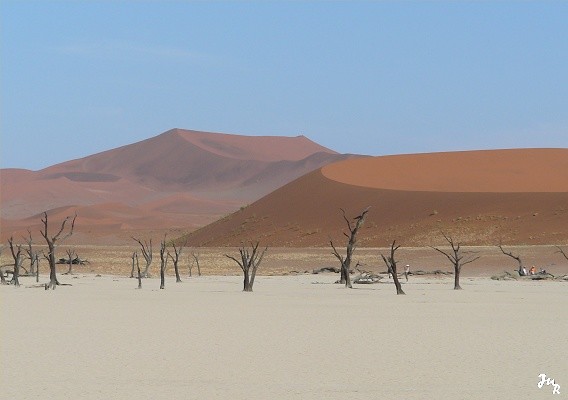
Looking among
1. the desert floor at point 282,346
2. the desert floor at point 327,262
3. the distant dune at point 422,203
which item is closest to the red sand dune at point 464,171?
the distant dune at point 422,203

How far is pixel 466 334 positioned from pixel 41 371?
7.88m

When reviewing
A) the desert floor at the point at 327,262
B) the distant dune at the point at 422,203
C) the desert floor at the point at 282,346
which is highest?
the distant dune at the point at 422,203

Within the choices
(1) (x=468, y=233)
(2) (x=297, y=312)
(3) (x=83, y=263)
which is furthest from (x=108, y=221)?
(2) (x=297, y=312)

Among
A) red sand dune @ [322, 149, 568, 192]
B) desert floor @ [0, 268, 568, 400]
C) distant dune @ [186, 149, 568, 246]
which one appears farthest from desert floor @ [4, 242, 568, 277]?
red sand dune @ [322, 149, 568, 192]

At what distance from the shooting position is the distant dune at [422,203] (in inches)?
2879

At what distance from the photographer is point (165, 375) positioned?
505 inches

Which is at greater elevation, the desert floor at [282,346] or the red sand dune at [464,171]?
the red sand dune at [464,171]

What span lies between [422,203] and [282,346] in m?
68.8

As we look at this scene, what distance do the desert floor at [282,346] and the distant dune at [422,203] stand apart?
41.3 metres

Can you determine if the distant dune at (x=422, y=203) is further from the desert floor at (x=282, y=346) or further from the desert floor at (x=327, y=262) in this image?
the desert floor at (x=282, y=346)

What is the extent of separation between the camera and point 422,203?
84125 mm

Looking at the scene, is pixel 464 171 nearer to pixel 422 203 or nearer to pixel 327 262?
pixel 422 203

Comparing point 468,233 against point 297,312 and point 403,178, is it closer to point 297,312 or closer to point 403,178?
point 403,178

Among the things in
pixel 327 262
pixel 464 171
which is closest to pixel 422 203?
pixel 464 171
